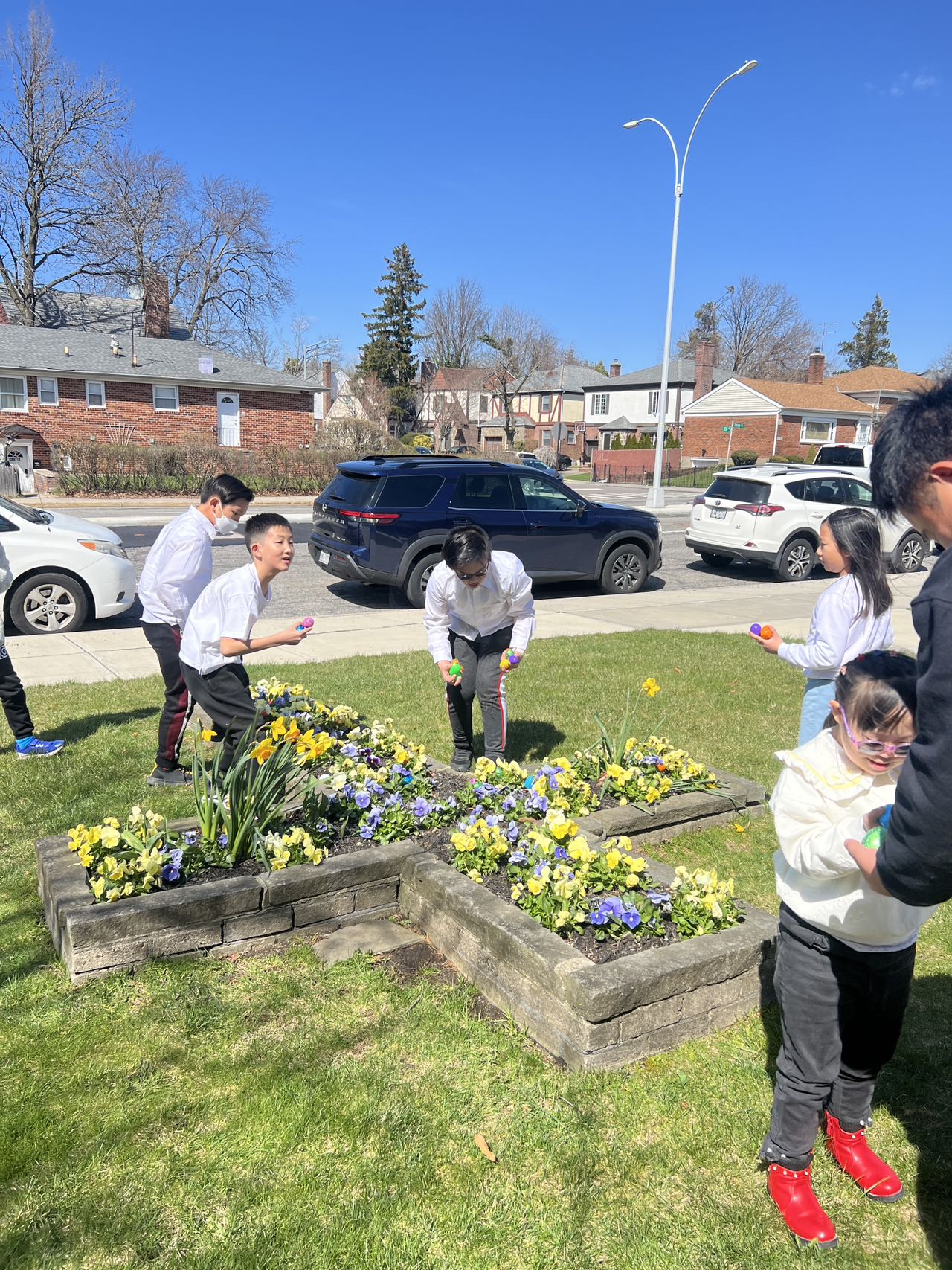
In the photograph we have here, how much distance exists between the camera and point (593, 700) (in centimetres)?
717

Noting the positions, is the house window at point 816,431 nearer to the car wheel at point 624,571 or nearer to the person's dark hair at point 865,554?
the car wheel at point 624,571

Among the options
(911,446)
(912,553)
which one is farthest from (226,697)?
(912,553)

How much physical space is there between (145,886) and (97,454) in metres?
26.1

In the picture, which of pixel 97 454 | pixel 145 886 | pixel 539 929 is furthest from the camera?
pixel 97 454

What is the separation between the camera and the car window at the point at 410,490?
1099cm

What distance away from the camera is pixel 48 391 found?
3167 centimetres

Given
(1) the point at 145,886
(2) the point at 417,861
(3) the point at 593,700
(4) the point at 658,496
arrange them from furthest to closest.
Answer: (4) the point at 658,496, (3) the point at 593,700, (2) the point at 417,861, (1) the point at 145,886

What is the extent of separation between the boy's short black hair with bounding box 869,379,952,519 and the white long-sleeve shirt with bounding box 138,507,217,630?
3886 millimetres

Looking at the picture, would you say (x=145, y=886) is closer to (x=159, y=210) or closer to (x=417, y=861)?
(x=417, y=861)

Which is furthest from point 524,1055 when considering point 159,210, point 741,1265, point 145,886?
point 159,210

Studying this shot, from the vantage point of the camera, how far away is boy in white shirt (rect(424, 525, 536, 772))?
5105 millimetres

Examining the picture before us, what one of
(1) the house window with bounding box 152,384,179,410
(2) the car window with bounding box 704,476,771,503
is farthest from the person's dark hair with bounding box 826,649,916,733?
(1) the house window with bounding box 152,384,179,410

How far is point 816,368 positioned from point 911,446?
208 feet

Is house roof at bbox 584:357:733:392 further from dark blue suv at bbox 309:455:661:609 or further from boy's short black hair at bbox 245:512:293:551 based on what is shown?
boy's short black hair at bbox 245:512:293:551
